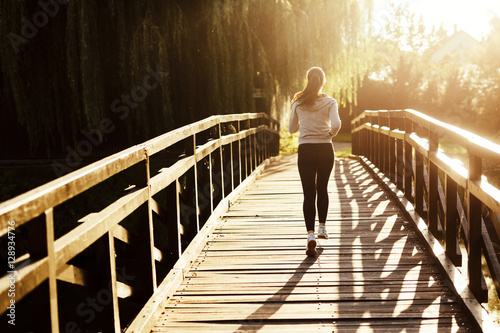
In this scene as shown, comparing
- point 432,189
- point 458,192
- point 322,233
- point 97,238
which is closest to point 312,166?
point 322,233

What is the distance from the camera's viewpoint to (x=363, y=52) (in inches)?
621

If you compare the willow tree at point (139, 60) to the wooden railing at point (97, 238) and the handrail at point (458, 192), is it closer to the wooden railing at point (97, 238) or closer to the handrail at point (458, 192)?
the handrail at point (458, 192)

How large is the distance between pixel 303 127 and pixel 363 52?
11011 millimetres

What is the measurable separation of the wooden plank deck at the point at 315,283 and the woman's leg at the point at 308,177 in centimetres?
30

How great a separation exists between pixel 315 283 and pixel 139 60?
28.7 ft

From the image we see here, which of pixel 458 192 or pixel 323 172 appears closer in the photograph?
pixel 458 192

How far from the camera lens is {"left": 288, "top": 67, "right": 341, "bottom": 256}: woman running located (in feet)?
17.3

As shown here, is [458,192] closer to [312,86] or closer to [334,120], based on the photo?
[334,120]

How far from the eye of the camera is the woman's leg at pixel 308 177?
5.38 meters

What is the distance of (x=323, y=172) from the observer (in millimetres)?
5453

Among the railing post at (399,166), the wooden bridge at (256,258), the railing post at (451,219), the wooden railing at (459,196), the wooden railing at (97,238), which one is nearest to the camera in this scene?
the wooden railing at (97,238)

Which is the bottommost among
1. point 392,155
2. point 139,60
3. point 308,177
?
point 392,155

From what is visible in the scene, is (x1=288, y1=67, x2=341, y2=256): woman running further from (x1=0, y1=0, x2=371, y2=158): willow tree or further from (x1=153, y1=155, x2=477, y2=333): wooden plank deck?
(x1=0, y1=0, x2=371, y2=158): willow tree


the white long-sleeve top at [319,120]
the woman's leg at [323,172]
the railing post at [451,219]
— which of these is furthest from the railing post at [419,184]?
the railing post at [451,219]
